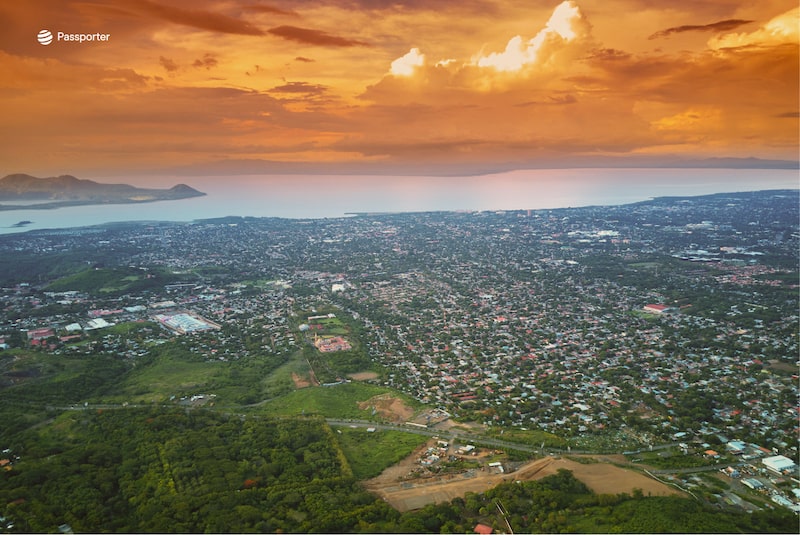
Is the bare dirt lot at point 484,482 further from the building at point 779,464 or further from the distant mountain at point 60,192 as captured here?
the distant mountain at point 60,192

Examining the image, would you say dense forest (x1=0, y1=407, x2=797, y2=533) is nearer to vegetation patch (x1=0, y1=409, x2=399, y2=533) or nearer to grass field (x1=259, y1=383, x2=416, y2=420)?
vegetation patch (x1=0, y1=409, x2=399, y2=533)

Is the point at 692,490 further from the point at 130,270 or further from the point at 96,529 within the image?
the point at 130,270

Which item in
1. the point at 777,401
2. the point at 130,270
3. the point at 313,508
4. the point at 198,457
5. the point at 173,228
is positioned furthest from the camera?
the point at 173,228

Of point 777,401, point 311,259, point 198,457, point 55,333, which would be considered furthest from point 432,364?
point 311,259

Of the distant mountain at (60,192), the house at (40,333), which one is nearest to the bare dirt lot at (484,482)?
the house at (40,333)

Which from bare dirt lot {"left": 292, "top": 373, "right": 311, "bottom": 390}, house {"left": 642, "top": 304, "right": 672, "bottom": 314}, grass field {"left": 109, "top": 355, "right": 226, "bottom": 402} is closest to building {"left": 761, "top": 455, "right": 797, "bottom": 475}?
house {"left": 642, "top": 304, "right": 672, "bottom": 314}

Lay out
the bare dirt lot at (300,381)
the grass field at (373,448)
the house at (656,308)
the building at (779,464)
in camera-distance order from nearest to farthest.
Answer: the building at (779,464) < the grass field at (373,448) < the bare dirt lot at (300,381) < the house at (656,308)

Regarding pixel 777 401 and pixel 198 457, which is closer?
pixel 198 457
